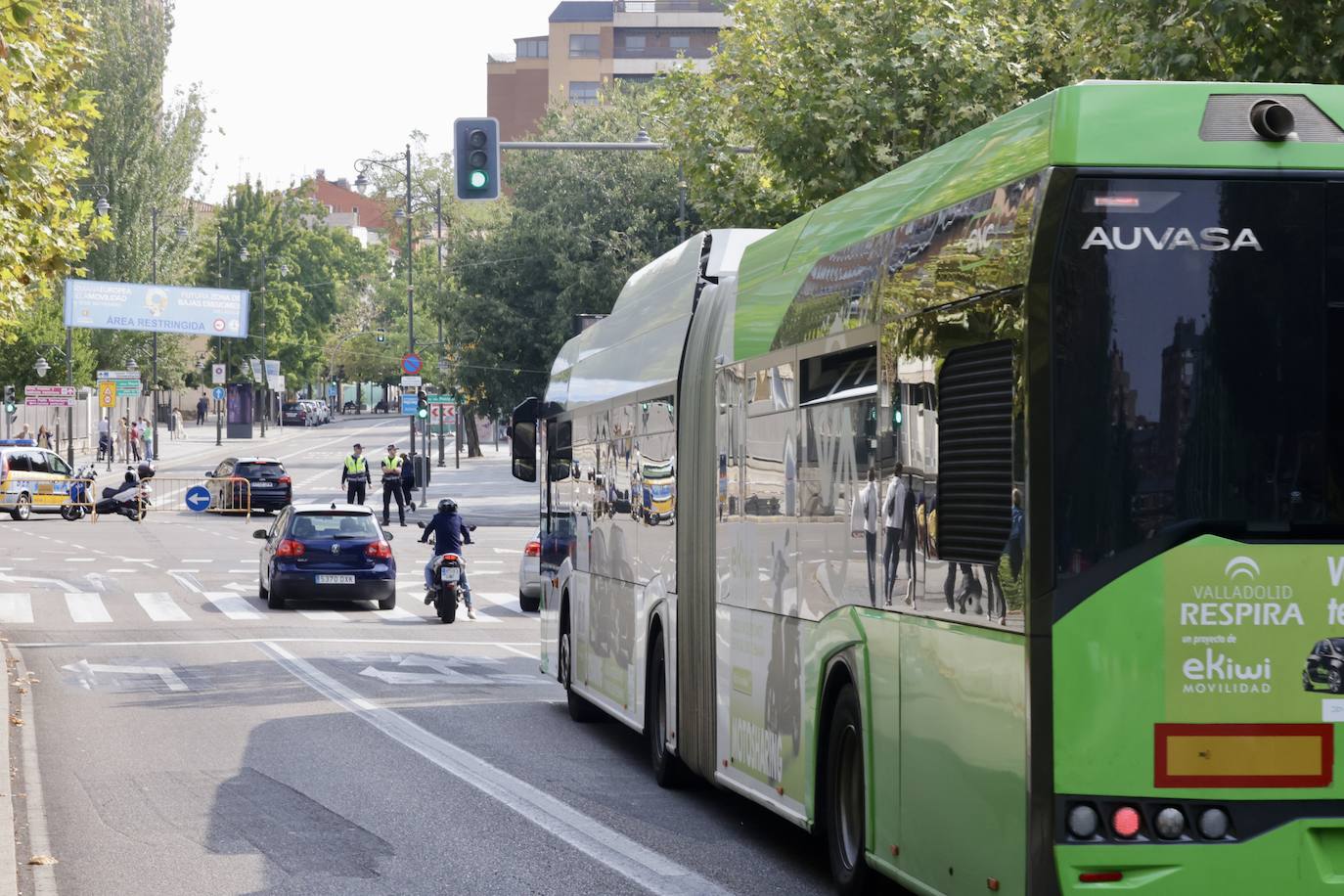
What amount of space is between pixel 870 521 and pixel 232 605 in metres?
22.0

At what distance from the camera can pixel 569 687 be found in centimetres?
1598

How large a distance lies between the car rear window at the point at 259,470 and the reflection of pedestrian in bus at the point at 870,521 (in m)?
47.4

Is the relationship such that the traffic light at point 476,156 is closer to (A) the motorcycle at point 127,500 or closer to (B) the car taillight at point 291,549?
(B) the car taillight at point 291,549

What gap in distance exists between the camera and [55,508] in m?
51.8

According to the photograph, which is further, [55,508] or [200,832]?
[55,508]

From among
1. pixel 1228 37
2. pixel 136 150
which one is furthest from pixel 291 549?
pixel 136 150

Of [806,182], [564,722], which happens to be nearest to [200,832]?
[564,722]

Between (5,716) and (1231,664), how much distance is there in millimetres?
10493

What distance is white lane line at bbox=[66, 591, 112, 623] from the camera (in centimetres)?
2612

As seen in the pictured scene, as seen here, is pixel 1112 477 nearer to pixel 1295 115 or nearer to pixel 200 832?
pixel 1295 115

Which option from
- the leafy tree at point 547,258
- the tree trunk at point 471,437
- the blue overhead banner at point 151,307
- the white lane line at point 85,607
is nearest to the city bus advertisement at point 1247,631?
the white lane line at point 85,607

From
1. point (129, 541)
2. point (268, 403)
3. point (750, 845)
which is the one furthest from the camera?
point (268, 403)

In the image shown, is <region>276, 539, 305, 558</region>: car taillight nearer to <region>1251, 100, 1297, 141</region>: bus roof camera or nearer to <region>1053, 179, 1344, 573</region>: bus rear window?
<region>1053, 179, 1344, 573</region>: bus rear window

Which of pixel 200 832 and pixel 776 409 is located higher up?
pixel 776 409
